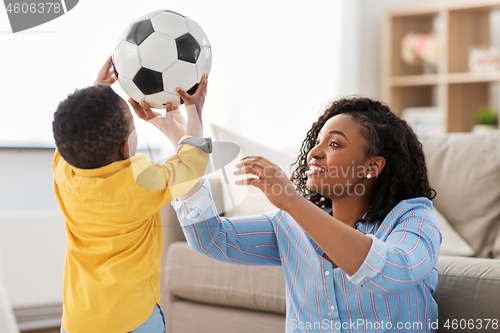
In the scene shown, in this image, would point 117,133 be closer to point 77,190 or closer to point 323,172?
point 77,190

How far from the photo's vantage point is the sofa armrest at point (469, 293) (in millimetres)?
1104

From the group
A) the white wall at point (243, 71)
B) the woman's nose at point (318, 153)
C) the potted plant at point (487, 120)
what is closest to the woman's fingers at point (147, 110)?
the woman's nose at point (318, 153)

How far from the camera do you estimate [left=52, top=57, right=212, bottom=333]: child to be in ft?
2.18

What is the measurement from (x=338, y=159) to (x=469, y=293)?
48cm

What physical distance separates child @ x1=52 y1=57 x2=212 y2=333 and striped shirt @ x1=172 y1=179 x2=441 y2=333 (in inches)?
7.2

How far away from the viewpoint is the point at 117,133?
2.22 ft

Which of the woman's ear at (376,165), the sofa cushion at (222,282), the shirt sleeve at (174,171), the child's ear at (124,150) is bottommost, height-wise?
the sofa cushion at (222,282)

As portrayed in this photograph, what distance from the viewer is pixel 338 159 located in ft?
3.18

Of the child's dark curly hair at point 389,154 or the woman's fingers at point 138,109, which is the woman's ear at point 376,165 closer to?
the child's dark curly hair at point 389,154

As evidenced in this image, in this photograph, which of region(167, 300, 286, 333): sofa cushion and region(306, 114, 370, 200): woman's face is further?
region(167, 300, 286, 333): sofa cushion

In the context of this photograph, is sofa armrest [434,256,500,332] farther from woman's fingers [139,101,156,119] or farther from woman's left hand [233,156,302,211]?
woman's fingers [139,101,156,119]

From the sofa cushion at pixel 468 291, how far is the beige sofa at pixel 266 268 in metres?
0.24

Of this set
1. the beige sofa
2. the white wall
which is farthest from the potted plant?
the beige sofa

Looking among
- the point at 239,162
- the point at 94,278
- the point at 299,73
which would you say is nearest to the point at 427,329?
the point at 239,162
